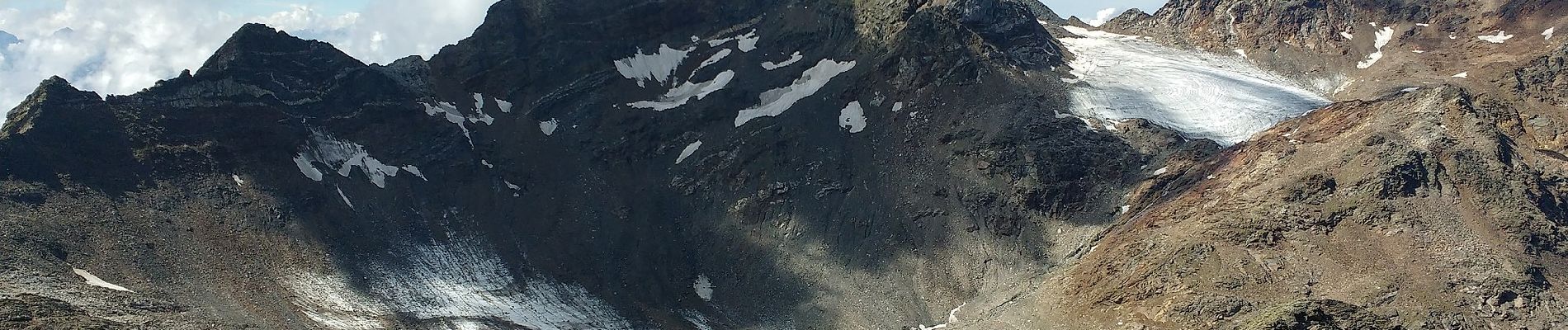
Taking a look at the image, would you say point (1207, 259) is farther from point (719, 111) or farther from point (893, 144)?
Result: point (719, 111)

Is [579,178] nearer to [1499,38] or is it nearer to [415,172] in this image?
[415,172]

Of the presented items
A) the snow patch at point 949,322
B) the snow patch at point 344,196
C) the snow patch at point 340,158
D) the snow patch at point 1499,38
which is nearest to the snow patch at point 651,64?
the snow patch at point 340,158

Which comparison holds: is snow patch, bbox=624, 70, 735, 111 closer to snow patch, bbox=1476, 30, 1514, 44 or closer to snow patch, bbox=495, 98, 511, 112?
snow patch, bbox=495, 98, 511, 112

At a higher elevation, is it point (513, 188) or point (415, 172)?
point (415, 172)

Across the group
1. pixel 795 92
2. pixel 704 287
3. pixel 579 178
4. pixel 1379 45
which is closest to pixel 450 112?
pixel 579 178

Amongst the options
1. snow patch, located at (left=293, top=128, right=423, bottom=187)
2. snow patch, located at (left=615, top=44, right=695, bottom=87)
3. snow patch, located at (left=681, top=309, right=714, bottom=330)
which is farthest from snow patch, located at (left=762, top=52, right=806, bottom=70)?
snow patch, located at (left=293, top=128, right=423, bottom=187)
